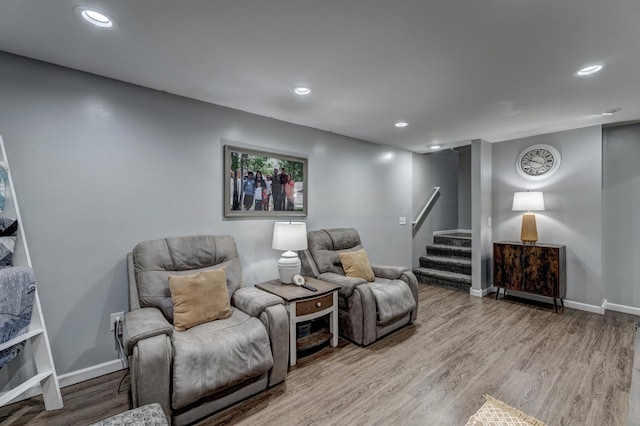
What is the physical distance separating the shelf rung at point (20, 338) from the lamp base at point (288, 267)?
1737 millimetres

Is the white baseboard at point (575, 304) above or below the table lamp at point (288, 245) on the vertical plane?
below

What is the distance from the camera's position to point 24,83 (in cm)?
202

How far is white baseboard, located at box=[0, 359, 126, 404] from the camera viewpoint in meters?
2.04

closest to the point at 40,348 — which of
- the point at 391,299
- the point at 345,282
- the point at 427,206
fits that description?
the point at 345,282

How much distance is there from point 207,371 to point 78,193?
161 centimetres

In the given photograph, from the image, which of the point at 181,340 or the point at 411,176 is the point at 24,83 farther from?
the point at 411,176

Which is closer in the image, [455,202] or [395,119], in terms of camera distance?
[395,119]

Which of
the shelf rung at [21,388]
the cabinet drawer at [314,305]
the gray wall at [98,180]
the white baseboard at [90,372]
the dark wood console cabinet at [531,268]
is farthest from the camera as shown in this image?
the dark wood console cabinet at [531,268]

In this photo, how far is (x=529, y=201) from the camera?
155 inches

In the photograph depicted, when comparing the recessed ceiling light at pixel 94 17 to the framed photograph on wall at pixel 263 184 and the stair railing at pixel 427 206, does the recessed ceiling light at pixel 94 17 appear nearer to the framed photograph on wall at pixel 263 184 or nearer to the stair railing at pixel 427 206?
the framed photograph on wall at pixel 263 184


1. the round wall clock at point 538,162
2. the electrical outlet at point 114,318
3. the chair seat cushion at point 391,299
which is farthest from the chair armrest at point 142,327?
the round wall clock at point 538,162

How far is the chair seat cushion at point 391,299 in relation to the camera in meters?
2.85

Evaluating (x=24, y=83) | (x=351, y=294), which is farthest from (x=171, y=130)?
(x=351, y=294)

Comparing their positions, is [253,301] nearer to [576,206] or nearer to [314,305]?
[314,305]
